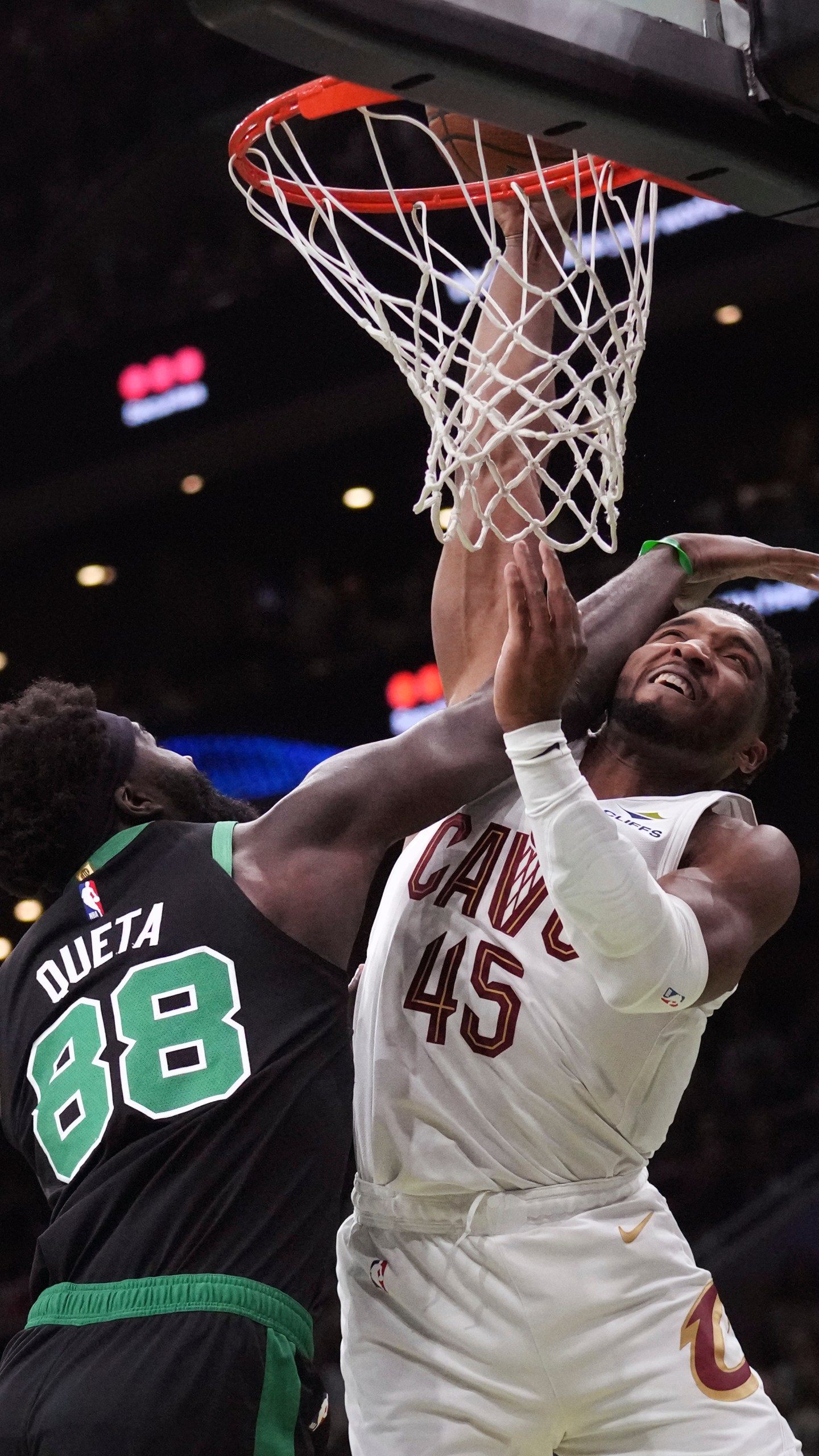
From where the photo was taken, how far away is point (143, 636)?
35.4 feet

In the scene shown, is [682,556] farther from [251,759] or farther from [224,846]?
[251,759]

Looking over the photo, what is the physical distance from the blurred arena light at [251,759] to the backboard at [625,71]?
794 centimetres

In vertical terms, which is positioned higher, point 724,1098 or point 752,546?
point 752,546

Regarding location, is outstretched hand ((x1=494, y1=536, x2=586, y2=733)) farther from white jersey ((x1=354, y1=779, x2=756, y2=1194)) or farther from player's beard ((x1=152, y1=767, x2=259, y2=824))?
player's beard ((x1=152, y1=767, x2=259, y2=824))

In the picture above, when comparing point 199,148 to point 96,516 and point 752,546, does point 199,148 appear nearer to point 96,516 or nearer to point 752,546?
point 96,516

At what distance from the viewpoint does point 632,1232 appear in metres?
2.77

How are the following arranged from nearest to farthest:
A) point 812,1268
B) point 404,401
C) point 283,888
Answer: point 283,888 < point 812,1268 < point 404,401

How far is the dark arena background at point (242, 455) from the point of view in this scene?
9.62 meters

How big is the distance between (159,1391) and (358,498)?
8.76 meters

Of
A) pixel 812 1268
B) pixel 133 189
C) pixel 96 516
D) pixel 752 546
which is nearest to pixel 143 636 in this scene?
pixel 96 516

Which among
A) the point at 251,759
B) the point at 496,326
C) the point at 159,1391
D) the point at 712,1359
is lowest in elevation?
the point at 251,759

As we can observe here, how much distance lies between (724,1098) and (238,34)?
27.4ft

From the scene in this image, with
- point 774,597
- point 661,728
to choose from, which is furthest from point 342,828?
point 774,597

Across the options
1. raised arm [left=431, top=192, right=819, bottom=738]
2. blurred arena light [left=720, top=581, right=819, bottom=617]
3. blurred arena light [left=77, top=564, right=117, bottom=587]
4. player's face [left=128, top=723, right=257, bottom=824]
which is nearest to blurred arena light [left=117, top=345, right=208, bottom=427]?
blurred arena light [left=77, top=564, right=117, bottom=587]
